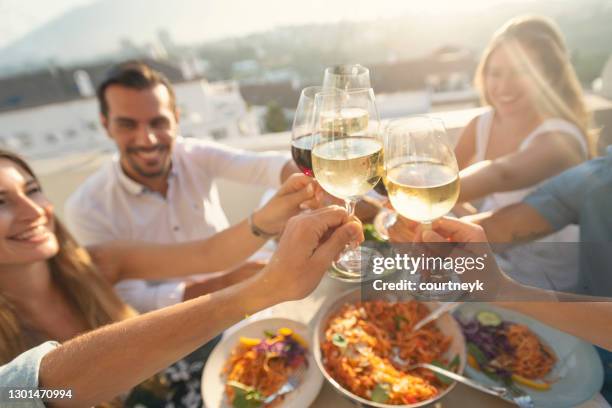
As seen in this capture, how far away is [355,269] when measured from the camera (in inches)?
47.9

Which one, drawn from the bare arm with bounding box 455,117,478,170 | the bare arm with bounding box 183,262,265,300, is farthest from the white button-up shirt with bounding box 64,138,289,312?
the bare arm with bounding box 455,117,478,170

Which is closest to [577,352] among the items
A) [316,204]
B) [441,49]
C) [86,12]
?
[316,204]

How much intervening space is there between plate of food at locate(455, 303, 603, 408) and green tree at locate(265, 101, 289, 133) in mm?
6157

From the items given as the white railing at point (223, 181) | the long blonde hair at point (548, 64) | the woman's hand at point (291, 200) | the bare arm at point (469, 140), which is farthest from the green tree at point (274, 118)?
the woman's hand at point (291, 200)

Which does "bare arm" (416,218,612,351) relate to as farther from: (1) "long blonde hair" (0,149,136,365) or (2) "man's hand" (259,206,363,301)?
(1) "long blonde hair" (0,149,136,365)

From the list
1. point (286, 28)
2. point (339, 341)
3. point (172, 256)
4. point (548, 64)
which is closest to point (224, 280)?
point (172, 256)

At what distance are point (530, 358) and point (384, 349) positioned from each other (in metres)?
0.36

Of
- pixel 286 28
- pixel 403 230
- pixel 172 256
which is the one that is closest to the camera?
pixel 403 230

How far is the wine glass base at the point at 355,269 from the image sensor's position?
121 cm

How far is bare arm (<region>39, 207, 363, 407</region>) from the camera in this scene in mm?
819

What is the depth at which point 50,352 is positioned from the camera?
0.86 metres

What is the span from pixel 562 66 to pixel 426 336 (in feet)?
5.75

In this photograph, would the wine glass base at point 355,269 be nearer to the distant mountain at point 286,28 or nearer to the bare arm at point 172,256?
the bare arm at point 172,256

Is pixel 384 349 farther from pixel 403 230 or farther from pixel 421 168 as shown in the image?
pixel 421 168
